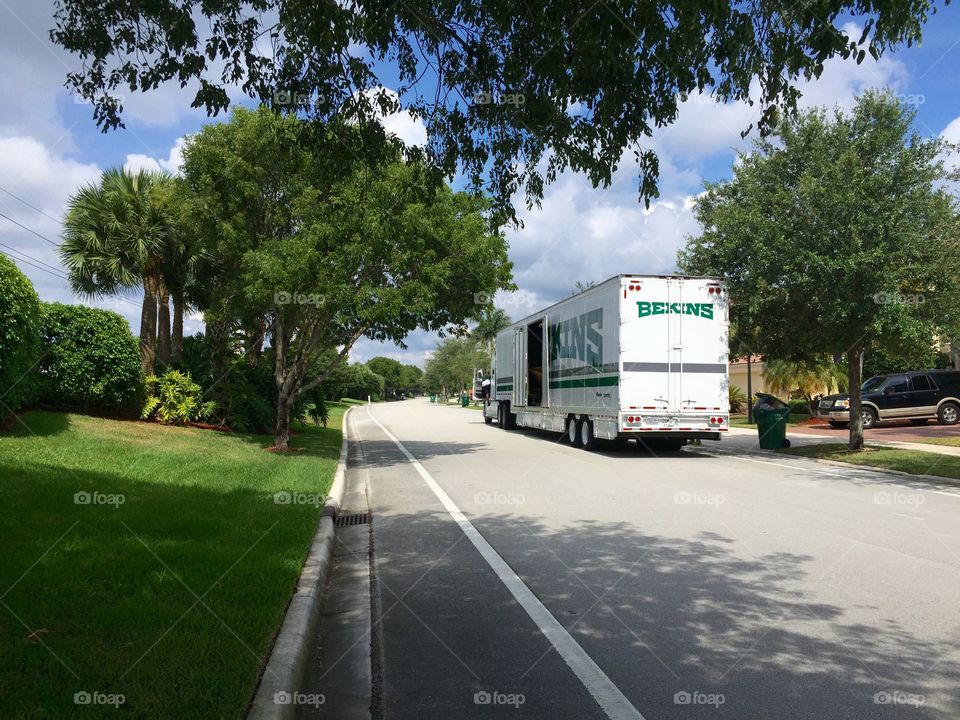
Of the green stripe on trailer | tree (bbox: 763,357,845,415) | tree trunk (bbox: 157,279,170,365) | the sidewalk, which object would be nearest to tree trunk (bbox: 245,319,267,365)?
tree trunk (bbox: 157,279,170,365)

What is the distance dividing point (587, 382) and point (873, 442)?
27.4 ft

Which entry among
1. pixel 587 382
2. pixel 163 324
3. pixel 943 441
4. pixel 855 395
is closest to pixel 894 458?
pixel 855 395

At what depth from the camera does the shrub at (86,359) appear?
14.5 metres

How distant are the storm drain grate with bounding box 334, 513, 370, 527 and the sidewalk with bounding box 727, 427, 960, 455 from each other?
45.6 feet

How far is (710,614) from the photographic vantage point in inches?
213

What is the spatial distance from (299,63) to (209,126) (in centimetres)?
1193

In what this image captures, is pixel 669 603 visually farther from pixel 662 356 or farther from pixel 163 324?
pixel 163 324

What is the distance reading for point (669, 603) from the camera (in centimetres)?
565

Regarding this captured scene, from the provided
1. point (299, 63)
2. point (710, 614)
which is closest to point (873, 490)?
point (710, 614)

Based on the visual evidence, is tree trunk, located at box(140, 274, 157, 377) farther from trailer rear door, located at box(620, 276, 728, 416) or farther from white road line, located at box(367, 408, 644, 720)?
white road line, located at box(367, 408, 644, 720)

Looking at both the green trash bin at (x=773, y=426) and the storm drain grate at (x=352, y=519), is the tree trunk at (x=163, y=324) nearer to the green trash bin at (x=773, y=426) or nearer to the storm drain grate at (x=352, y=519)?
the storm drain grate at (x=352, y=519)

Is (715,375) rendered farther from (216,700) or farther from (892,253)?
(216,700)

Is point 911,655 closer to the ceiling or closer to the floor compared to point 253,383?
closer to the floor

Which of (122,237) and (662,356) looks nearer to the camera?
(662,356)
